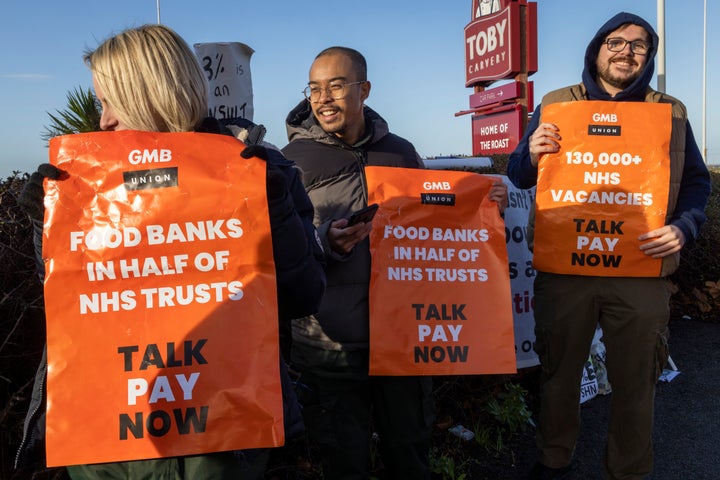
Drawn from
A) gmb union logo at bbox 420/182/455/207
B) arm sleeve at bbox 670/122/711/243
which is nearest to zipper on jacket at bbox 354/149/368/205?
gmb union logo at bbox 420/182/455/207

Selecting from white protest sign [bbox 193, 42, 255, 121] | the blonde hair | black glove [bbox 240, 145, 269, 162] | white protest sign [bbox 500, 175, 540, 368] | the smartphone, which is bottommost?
white protest sign [bbox 500, 175, 540, 368]

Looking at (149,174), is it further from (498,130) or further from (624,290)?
(498,130)

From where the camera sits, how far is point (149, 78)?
1425mm

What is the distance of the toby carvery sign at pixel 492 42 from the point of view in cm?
962

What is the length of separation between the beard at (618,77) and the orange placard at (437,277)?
0.85 metres

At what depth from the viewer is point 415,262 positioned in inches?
101

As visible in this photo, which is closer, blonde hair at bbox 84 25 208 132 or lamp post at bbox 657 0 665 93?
blonde hair at bbox 84 25 208 132

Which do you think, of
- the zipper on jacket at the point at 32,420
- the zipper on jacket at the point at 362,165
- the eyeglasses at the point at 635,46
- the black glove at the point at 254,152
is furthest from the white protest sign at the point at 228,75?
the zipper on jacket at the point at 32,420

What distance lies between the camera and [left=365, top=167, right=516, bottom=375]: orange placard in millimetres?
2479

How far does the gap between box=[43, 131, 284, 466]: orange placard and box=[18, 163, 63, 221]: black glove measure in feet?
0.08

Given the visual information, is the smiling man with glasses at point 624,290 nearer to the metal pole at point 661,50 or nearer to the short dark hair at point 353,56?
the short dark hair at point 353,56

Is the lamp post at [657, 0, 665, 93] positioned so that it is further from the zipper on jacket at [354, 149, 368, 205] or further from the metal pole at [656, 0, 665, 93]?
the zipper on jacket at [354, 149, 368, 205]

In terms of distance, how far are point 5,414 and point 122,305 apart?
1007 millimetres

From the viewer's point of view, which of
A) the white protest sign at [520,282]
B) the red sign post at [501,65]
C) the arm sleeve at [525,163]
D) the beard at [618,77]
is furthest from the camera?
the red sign post at [501,65]
